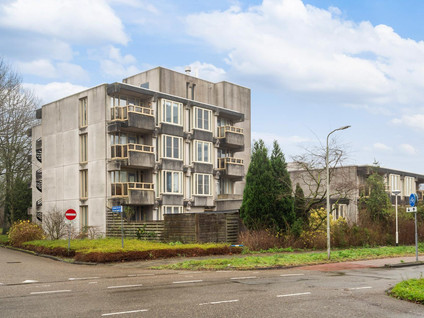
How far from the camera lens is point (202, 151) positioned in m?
44.2

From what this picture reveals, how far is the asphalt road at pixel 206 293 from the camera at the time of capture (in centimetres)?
1050

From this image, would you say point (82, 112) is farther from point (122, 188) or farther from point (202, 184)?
point (202, 184)

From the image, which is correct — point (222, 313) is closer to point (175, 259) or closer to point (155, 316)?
point (155, 316)

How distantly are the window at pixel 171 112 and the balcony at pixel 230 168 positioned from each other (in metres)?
6.41

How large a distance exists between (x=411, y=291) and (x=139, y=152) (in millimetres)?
27706

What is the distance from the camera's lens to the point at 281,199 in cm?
3028

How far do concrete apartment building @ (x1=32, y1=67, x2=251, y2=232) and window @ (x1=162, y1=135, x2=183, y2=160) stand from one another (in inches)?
3.2

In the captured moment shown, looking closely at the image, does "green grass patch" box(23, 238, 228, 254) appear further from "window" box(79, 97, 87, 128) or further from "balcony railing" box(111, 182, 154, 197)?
"window" box(79, 97, 87, 128)

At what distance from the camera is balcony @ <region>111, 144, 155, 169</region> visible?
122 feet

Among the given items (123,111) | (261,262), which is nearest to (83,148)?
(123,111)

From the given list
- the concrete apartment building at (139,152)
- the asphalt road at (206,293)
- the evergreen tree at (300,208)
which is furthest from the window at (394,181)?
the asphalt road at (206,293)

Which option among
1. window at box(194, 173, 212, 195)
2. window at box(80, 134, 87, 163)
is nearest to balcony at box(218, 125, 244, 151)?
window at box(194, 173, 212, 195)

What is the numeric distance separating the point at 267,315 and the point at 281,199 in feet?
67.3

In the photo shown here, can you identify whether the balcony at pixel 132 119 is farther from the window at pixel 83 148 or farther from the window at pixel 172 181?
the window at pixel 172 181
